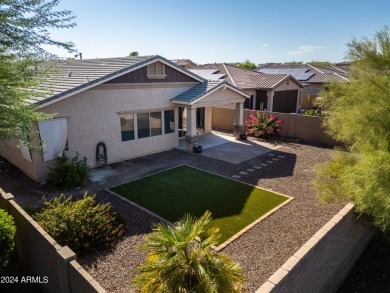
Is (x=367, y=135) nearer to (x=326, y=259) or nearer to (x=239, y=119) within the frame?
(x=326, y=259)

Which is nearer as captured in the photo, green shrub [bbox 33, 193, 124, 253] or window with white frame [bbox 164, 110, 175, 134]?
green shrub [bbox 33, 193, 124, 253]

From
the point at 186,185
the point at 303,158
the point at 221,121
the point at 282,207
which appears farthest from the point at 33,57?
the point at 221,121

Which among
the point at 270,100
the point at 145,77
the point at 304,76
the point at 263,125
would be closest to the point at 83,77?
the point at 145,77

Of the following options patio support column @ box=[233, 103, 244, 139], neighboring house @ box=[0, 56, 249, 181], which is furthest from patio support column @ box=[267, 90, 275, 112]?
neighboring house @ box=[0, 56, 249, 181]

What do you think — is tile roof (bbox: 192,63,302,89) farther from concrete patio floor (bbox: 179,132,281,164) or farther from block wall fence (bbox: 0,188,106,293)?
block wall fence (bbox: 0,188,106,293)

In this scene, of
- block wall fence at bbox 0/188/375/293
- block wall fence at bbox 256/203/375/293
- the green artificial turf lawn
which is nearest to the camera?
block wall fence at bbox 0/188/375/293

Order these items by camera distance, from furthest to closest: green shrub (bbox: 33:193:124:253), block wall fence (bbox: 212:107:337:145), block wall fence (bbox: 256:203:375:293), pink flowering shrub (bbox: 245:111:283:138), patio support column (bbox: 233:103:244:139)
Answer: pink flowering shrub (bbox: 245:111:283:138) < patio support column (bbox: 233:103:244:139) < block wall fence (bbox: 212:107:337:145) < green shrub (bbox: 33:193:124:253) < block wall fence (bbox: 256:203:375:293)
